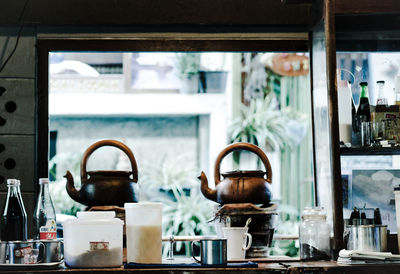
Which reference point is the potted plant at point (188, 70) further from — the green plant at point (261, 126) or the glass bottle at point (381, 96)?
the glass bottle at point (381, 96)

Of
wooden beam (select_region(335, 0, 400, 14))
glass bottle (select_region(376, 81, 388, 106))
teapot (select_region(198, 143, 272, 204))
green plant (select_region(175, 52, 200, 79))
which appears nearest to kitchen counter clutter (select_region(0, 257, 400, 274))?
teapot (select_region(198, 143, 272, 204))

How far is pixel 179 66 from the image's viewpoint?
7617 mm

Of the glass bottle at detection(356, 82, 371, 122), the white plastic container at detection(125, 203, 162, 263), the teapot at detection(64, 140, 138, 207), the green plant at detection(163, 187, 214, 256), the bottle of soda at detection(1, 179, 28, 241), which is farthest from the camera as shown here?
the green plant at detection(163, 187, 214, 256)

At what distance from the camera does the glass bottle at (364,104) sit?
118 inches

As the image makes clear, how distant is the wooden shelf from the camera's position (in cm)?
283

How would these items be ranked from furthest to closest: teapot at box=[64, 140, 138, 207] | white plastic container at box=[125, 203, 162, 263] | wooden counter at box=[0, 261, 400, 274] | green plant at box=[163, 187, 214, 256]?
green plant at box=[163, 187, 214, 256], teapot at box=[64, 140, 138, 207], white plastic container at box=[125, 203, 162, 263], wooden counter at box=[0, 261, 400, 274]

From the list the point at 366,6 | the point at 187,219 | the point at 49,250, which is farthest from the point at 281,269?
the point at 187,219

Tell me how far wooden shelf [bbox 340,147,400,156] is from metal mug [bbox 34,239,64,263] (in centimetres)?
136

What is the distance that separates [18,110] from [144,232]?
120 cm

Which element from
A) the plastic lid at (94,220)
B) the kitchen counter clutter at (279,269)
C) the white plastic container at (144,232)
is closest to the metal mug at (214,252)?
the kitchen counter clutter at (279,269)

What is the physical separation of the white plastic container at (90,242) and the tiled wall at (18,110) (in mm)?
859

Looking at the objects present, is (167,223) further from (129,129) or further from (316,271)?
(316,271)

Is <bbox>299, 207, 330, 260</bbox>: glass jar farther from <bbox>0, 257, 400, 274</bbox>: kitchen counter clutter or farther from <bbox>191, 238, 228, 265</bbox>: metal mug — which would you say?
<bbox>191, 238, 228, 265</bbox>: metal mug

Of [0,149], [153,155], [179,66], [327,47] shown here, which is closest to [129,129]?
[153,155]
